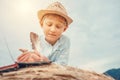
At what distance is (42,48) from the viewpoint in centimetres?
527

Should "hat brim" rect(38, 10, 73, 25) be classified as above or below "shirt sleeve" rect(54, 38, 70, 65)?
above

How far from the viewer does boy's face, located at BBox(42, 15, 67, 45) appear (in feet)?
17.0

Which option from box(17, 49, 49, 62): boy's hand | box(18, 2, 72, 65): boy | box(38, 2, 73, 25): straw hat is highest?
box(38, 2, 73, 25): straw hat

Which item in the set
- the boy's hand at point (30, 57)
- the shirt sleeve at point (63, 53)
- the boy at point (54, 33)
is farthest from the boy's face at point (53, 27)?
the boy's hand at point (30, 57)

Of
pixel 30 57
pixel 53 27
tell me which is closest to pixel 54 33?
pixel 53 27

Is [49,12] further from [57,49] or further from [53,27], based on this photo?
[57,49]

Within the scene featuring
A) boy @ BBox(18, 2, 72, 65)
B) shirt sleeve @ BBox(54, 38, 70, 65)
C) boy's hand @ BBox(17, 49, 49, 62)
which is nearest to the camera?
boy's hand @ BBox(17, 49, 49, 62)

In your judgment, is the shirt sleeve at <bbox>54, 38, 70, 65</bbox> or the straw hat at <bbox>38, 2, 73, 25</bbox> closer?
the shirt sleeve at <bbox>54, 38, 70, 65</bbox>

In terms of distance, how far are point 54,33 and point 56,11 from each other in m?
0.44

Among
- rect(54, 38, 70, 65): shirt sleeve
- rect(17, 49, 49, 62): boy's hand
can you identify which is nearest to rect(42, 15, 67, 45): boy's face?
rect(54, 38, 70, 65): shirt sleeve

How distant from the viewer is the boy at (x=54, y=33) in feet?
16.7

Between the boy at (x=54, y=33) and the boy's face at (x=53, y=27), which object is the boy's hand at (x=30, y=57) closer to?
the boy at (x=54, y=33)

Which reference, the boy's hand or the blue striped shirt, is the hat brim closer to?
the blue striped shirt

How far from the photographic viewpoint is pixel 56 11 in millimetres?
5152
